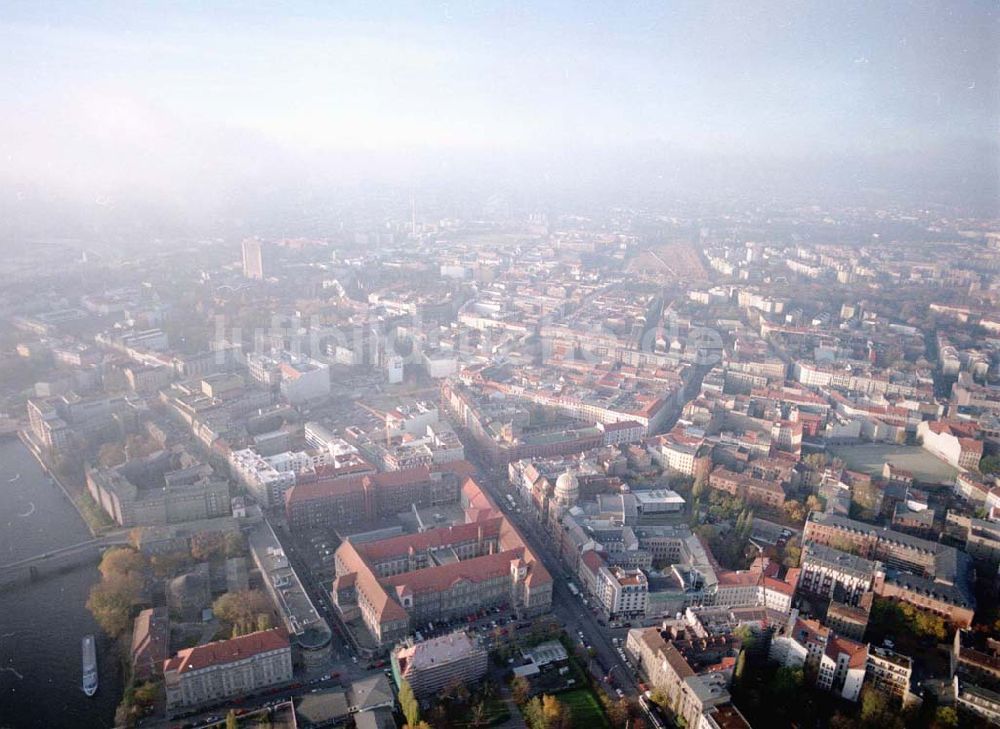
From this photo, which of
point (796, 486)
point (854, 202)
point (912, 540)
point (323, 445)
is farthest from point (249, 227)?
point (854, 202)

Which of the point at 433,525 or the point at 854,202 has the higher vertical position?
the point at 854,202

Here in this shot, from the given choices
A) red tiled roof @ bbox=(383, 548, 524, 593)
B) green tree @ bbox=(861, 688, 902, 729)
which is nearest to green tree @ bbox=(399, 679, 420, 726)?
red tiled roof @ bbox=(383, 548, 524, 593)

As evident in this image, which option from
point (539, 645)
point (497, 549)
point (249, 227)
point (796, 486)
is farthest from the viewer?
point (249, 227)

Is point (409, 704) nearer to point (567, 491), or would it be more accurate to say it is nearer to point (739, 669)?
point (739, 669)

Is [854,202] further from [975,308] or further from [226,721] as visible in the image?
[226,721]

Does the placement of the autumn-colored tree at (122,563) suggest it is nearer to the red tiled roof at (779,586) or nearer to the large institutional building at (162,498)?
the large institutional building at (162,498)

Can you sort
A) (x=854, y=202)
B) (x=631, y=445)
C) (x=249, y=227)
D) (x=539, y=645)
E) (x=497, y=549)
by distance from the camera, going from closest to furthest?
(x=539, y=645) < (x=497, y=549) < (x=631, y=445) < (x=249, y=227) < (x=854, y=202)

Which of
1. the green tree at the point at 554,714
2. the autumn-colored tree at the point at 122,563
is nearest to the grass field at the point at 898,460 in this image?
the green tree at the point at 554,714

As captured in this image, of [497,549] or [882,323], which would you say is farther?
[882,323]
